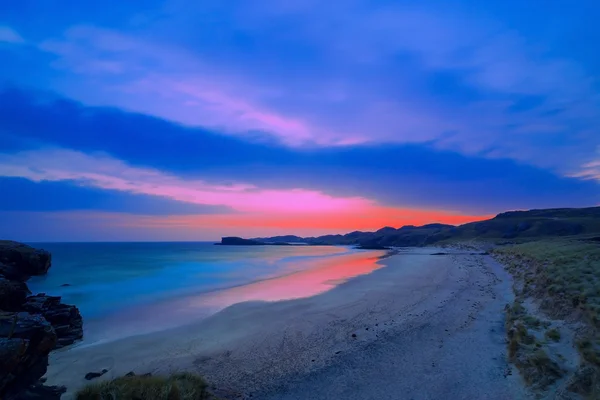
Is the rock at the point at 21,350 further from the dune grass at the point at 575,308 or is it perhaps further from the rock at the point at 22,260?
the rock at the point at 22,260

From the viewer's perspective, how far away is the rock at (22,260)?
34906 mm

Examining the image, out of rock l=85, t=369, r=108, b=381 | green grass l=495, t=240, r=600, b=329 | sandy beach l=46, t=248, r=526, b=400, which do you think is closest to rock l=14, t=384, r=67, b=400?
sandy beach l=46, t=248, r=526, b=400

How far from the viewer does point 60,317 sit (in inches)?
566

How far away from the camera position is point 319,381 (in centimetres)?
813

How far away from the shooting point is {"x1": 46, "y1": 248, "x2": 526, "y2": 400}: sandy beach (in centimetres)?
764

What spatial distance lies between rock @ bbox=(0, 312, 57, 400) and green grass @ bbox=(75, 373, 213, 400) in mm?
1030

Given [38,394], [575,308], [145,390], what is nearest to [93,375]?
[38,394]

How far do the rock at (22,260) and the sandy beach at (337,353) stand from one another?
31996 mm

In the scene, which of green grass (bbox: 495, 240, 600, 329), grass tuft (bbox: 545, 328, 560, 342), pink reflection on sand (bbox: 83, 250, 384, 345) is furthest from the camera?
pink reflection on sand (bbox: 83, 250, 384, 345)

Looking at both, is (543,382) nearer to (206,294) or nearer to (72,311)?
(72,311)

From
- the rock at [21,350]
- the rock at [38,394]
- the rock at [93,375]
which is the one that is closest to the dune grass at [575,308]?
the rock at [38,394]

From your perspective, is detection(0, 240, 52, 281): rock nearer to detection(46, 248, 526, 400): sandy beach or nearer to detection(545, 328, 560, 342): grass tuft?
detection(46, 248, 526, 400): sandy beach

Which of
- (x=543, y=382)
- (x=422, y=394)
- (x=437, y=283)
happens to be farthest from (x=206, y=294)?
(x=543, y=382)

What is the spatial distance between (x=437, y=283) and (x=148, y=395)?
1961cm
